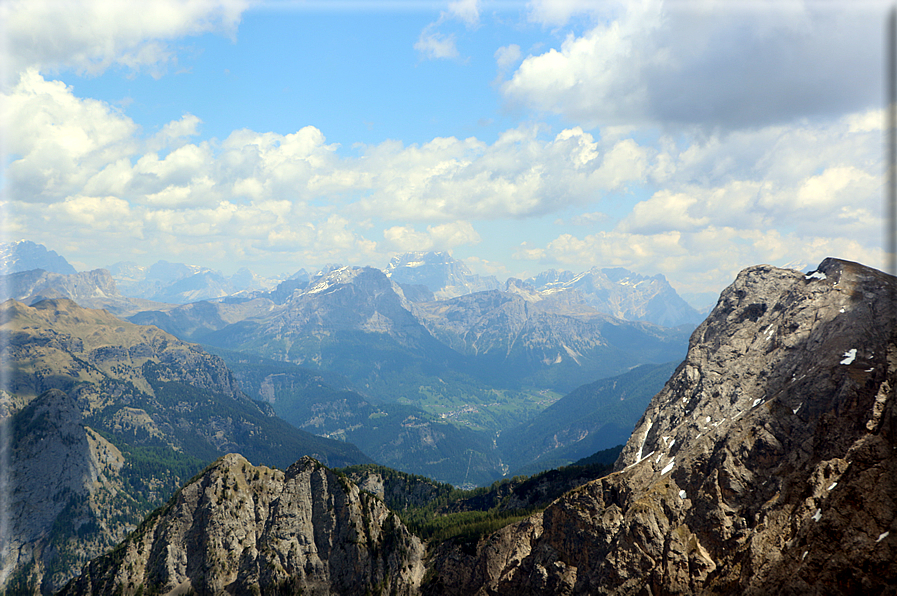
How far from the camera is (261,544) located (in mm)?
114188

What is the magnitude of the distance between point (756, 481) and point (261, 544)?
97538mm

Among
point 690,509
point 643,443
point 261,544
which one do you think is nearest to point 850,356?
point 690,509

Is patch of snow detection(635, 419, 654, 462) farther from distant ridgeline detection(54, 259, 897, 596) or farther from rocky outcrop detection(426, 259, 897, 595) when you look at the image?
distant ridgeline detection(54, 259, 897, 596)

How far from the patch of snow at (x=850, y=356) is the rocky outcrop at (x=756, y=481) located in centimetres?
15

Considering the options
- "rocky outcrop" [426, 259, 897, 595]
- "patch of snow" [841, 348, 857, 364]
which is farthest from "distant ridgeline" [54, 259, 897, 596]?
"patch of snow" [841, 348, 857, 364]

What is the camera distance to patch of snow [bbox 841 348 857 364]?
87375mm

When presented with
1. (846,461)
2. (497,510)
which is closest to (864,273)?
(846,461)

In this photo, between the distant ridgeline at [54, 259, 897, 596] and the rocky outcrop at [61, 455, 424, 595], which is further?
the rocky outcrop at [61, 455, 424, 595]

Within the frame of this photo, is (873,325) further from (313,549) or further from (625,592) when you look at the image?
(313,549)

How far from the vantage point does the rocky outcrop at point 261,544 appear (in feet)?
364

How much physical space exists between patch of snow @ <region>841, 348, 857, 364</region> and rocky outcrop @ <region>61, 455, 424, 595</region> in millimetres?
100912

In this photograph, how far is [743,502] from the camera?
8288cm

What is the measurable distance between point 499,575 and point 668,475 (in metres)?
41.5

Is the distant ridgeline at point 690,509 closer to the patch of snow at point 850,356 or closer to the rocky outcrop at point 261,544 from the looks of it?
the rocky outcrop at point 261,544
